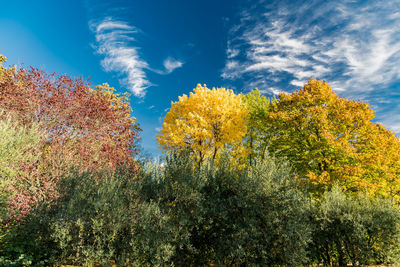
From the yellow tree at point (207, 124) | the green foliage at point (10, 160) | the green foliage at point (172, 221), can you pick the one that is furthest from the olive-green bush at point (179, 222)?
the yellow tree at point (207, 124)

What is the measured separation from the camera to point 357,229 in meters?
10.8

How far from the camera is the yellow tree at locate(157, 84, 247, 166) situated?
60.3 feet

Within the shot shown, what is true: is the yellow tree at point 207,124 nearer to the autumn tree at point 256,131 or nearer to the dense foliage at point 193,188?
the dense foliage at point 193,188

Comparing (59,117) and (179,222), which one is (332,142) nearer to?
(179,222)

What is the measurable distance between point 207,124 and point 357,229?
11994 millimetres

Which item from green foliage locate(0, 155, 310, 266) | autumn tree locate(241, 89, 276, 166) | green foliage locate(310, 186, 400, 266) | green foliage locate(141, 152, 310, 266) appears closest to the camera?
green foliage locate(0, 155, 310, 266)

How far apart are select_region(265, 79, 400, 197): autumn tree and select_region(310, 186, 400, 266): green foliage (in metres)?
3.85

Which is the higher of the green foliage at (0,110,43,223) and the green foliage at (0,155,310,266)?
the green foliage at (0,110,43,223)

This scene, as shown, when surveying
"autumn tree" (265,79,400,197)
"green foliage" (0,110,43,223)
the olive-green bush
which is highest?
"autumn tree" (265,79,400,197)

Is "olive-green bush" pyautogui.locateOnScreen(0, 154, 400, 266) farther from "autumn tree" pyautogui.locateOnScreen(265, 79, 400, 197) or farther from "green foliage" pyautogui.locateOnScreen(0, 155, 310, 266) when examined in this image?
"autumn tree" pyautogui.locateOnScreen(265, 79, 400, 197)

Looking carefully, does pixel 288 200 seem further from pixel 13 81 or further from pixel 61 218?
pixel 13 81

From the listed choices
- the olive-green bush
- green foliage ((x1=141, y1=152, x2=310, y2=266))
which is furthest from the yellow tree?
green foliage ((x1=141, y1=152, x2=310, y2=266))

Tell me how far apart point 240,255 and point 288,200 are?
2836mm

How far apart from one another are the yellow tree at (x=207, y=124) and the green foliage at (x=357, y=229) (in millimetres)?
Answer: 9162
